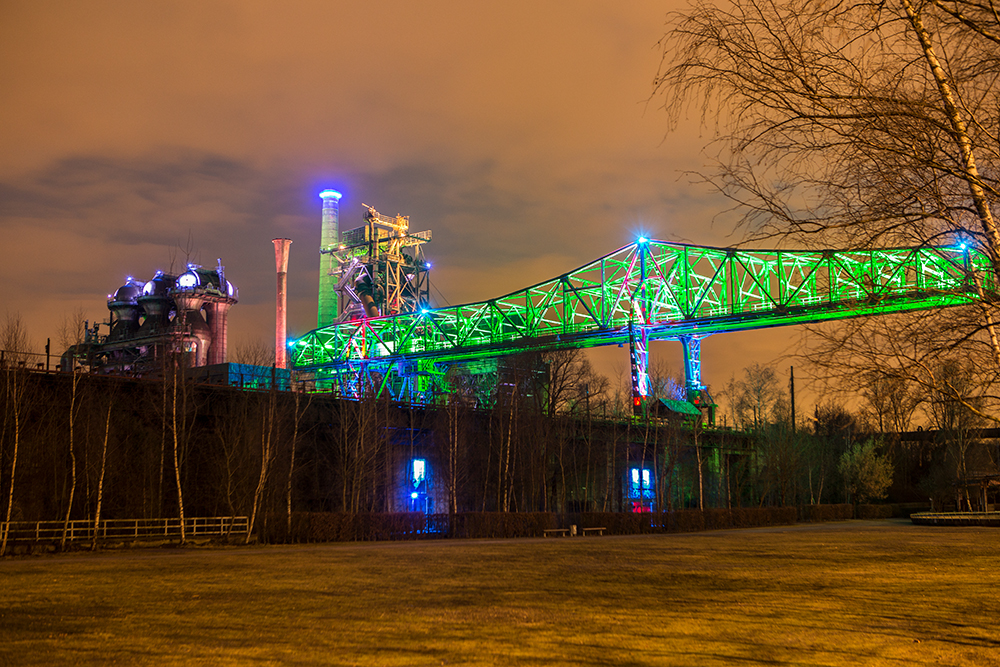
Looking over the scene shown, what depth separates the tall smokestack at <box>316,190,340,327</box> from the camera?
328 ft

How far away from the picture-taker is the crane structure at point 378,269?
9569 centimetres

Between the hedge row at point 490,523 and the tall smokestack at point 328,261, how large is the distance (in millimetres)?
61074

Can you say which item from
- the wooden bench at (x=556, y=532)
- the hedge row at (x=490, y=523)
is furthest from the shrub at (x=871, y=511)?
the wooden bench at (x=556, y=532)

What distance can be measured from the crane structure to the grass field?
71856 mm

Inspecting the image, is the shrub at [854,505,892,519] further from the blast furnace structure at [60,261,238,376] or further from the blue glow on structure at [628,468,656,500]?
the blast furnace structure at [60,261,238,376]

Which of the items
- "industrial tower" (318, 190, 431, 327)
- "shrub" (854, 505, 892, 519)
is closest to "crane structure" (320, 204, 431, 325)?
"industrial tower" (318, 190, 431, 327)

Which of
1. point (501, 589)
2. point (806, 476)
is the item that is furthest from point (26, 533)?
point (806, 476)

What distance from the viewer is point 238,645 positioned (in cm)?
1067

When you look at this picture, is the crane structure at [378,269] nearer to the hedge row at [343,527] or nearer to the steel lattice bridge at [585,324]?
the steel lattice bridge at [585,324]

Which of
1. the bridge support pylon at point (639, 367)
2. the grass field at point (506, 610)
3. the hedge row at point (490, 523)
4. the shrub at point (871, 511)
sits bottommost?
the shrub at point (871, 511)

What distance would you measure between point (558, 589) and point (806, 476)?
2184 inches

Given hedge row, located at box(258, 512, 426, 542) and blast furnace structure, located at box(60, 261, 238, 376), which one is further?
blast furnace structure, located at box(60, 261, 238, 376)

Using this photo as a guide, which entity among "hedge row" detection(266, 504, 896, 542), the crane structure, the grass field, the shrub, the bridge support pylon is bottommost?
the shrub

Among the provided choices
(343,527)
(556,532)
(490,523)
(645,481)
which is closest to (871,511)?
(645,481)
